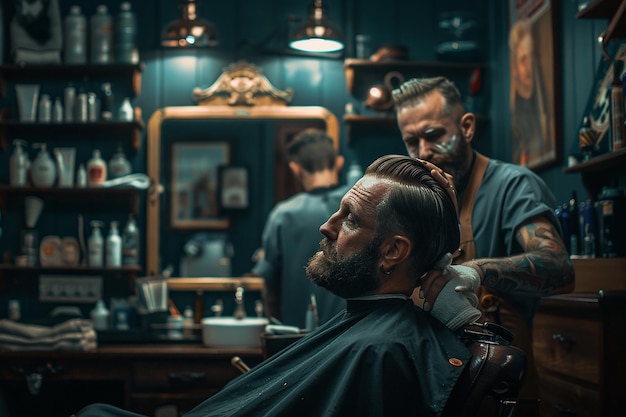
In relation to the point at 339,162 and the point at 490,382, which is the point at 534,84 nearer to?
the point at 339,162

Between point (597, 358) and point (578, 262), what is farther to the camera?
point (578, 262)

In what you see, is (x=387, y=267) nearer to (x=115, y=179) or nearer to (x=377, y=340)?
(x=377, y=340)

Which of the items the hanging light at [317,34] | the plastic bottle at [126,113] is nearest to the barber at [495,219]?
the hanging light at [317,34]

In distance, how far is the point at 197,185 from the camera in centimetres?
461

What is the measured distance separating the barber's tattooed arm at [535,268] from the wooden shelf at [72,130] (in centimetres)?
283

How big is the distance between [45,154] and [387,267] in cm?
313

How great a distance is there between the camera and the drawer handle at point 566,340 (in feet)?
8.48

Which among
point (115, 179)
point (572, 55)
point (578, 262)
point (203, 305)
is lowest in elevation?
point (203, 305)

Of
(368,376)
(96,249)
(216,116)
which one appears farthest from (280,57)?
(368,376)

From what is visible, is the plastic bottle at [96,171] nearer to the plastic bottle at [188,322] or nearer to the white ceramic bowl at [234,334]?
the plastic bottle at [188,322]

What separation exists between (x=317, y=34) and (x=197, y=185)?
1041 mm

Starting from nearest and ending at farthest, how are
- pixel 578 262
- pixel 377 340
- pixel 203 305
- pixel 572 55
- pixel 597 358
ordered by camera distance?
pixel 377 340 < pixel 597 358 < pixel 578 262 < pixel 572 55 < pixel 203 305

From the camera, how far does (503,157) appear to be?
4.57 metres

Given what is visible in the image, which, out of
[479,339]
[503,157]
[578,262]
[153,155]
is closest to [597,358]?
[578,262]
